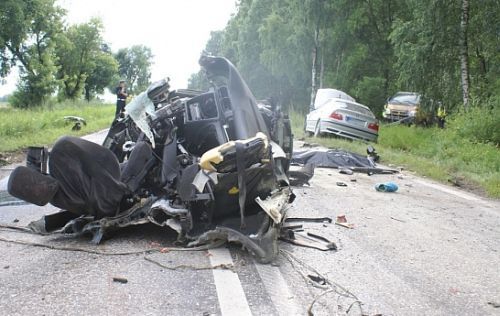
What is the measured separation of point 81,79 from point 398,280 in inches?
2362

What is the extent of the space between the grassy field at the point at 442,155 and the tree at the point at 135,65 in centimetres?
9916

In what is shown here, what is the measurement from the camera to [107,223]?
4.34m

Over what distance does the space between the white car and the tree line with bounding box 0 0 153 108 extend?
26.4 metres

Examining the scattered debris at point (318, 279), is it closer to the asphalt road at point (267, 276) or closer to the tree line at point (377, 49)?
the asphalt road at point (267, 276)

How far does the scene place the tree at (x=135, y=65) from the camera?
111688 mm

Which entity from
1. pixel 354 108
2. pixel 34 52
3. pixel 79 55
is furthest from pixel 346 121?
pixel 79 55

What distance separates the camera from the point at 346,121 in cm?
1598

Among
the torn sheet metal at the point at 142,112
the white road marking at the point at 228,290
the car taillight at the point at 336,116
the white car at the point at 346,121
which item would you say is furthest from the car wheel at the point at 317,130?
the white road marking at the point at 228,290

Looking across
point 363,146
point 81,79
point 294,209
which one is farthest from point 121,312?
point 81,79

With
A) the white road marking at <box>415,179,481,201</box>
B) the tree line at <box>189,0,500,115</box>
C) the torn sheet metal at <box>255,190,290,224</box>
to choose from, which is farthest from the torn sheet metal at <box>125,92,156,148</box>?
the white road marking at <box>415,179,481,201</box>

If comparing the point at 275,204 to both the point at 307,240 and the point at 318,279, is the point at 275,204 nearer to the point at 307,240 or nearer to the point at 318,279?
the point at 307,240

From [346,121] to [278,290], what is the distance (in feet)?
42.9

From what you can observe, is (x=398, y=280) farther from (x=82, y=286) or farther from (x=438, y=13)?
(x=438, y=13)

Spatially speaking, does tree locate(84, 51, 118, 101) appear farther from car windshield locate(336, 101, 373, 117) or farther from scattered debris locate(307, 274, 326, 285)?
scattered debris locate(307, 274, 326, 285)
